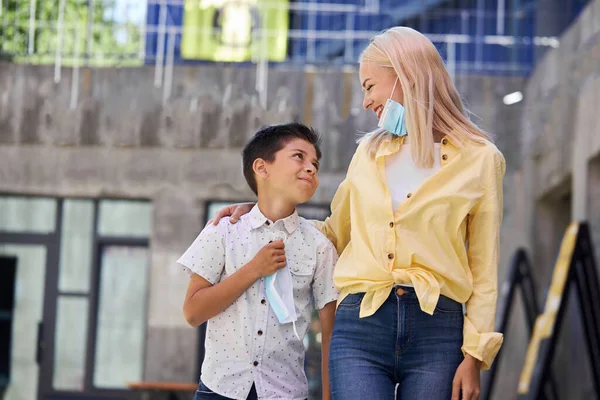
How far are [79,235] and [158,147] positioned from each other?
1.25 meters

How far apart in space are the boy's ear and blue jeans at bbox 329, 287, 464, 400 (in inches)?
23.2

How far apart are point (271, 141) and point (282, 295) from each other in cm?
49

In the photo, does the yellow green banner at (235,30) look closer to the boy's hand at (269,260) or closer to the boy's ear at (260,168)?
the boy's ear at (260,168)

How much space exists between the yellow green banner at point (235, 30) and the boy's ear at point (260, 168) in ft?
24.6

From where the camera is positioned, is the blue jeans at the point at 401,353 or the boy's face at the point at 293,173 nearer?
the blue jeans at the point at 401,353

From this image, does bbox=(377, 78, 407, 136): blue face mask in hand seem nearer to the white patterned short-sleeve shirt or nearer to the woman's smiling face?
the woman's smiling face

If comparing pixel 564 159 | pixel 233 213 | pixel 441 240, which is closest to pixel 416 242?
pixel 441 240

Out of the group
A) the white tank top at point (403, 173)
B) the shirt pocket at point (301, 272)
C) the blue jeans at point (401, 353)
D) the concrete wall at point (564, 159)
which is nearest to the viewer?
the blue jeans at point (401, 353)

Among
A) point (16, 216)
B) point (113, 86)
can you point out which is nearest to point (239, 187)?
point (113, 86)

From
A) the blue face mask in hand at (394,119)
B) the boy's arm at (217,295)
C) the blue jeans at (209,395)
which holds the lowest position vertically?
the blue jeans at (209,395)

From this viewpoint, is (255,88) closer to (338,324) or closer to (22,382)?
(22,382)

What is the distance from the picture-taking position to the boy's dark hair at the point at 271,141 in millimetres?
3365

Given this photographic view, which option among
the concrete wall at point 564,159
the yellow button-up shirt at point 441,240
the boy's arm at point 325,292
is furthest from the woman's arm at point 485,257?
the concrete wall at point 564,159

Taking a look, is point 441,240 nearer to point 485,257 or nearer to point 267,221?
point 485,257
